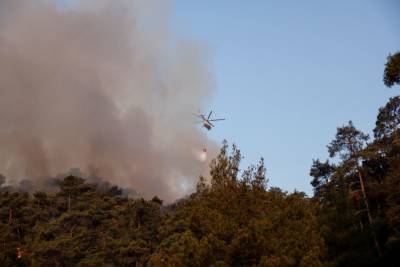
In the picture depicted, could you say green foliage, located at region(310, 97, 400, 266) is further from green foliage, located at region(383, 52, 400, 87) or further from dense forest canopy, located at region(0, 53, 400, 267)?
green foliage, located at region(383, 52, 400, 87)

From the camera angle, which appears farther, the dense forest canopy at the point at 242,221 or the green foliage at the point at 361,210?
the green foliage at the point at 361,210

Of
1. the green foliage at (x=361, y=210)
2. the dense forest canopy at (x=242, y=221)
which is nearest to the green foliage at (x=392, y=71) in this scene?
the dense forest canopy at (x=242, y=221)

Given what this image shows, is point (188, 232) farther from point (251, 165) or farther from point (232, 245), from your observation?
point (251, 165)

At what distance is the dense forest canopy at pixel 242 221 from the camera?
22922 millimetres

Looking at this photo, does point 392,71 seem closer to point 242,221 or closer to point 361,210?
point 242,221

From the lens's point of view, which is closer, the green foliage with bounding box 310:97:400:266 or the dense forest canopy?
the dense forest canopy

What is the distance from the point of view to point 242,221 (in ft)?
76.9

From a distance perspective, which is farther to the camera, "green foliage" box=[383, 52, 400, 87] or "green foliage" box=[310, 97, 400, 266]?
"green foliage" box=[310, 97, 400, 266]

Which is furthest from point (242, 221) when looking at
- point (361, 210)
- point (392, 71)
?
point (361, 210)

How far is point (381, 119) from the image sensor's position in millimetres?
48781

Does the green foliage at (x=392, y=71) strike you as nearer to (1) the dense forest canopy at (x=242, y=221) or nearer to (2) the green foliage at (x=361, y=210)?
(1) the dense forest canopy at (x=242, y=221)

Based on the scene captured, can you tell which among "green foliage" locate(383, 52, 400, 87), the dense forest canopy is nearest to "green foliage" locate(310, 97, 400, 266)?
the dense forest canopy

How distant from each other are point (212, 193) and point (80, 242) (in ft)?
212

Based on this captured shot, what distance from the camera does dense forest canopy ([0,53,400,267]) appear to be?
2292 centimetres
